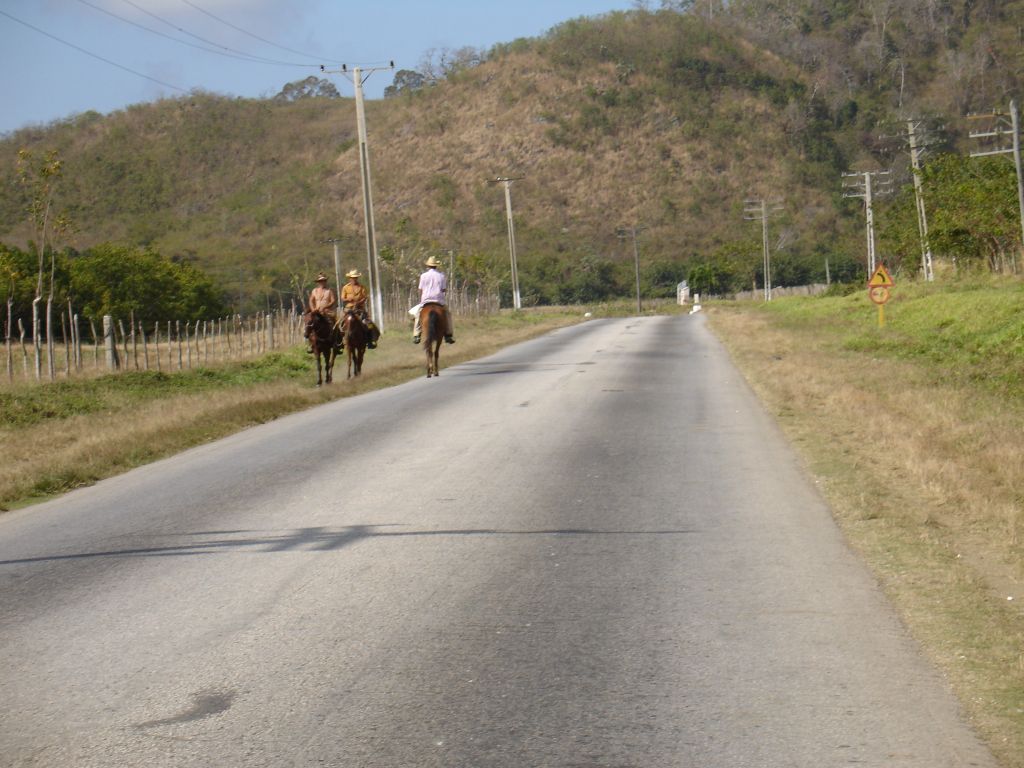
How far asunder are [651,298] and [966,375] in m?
97.3

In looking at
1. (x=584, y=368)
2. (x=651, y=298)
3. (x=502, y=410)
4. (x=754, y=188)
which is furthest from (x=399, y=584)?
(x=754, y=188)

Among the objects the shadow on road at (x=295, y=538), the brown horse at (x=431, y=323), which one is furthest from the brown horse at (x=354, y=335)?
the shadow on road at (x=295, y=538)

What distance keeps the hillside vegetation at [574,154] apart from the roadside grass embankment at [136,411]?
65981 mm

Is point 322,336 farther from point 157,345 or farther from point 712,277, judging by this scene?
point 712,277

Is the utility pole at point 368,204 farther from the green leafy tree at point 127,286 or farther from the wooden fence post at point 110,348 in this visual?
the green leafy tree at point 127,286

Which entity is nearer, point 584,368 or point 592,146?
point 584,368

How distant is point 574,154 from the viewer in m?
138

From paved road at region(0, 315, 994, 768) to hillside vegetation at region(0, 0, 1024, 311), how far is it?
8411 centimetres

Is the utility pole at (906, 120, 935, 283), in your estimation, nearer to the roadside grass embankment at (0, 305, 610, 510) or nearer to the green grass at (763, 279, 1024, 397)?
the green grass at (763, 279, 1024, 397)

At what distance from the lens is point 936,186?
190 feet

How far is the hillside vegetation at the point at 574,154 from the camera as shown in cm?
12325

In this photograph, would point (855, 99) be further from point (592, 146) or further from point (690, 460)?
point (690, 460)

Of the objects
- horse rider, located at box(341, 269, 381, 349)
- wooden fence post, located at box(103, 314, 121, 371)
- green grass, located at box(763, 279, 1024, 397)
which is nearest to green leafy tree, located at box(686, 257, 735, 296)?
green grass, located at box(763, 279, 1024, 397)

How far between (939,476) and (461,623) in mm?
5462
